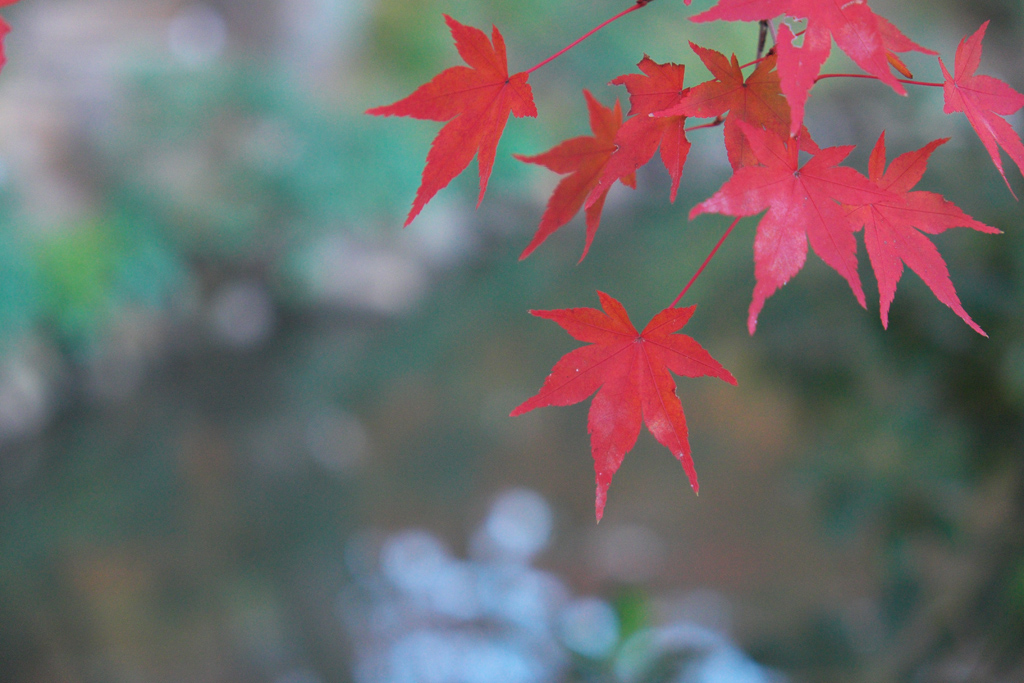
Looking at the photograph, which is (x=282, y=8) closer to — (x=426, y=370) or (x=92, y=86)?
(x=92, y=86)

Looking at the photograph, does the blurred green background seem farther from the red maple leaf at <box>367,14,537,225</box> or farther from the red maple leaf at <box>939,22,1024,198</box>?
the red maple leaf at <box>367,14,537,225</box>

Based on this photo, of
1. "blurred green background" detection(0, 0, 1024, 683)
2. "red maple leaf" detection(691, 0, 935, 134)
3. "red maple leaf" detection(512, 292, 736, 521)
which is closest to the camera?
"red maple leaf" detection(691, 0, 935, 134)

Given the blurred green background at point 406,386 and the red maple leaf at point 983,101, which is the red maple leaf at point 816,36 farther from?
the blurred green background at point 406,386

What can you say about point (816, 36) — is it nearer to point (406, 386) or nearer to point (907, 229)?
point (907, 229)

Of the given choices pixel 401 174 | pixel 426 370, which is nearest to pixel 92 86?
pixel 401 174

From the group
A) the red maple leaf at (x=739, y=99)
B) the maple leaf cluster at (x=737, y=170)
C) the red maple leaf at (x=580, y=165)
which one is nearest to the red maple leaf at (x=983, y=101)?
the maple leaf cluster at (x=737, y=170)

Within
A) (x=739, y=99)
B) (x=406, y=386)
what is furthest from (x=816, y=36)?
(x=406, y=386)

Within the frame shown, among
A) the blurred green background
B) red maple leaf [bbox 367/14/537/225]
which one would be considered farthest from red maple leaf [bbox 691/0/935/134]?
the blurred green background
